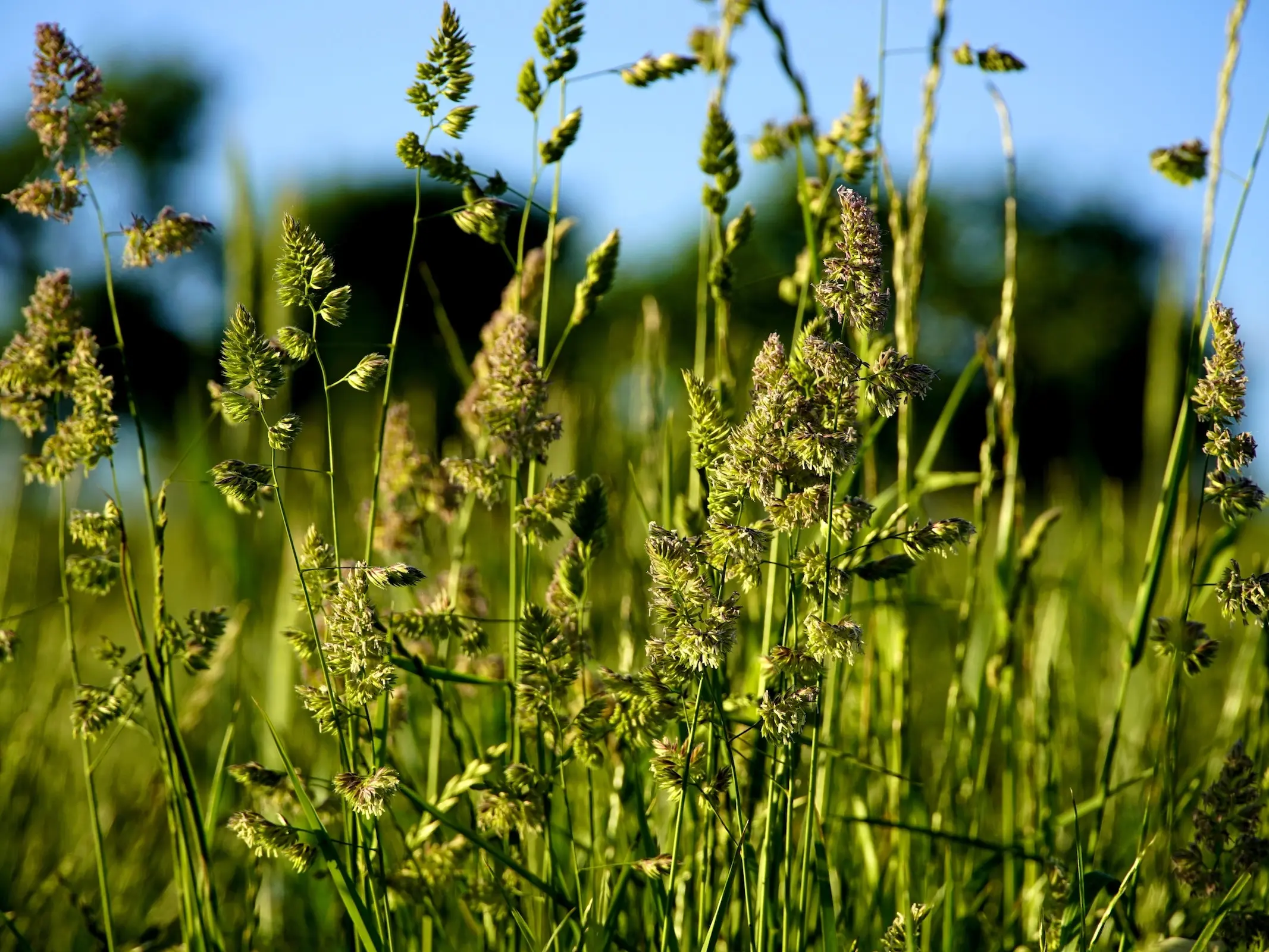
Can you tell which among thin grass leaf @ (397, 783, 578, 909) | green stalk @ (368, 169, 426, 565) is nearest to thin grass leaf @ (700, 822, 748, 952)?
thin grass leaf @ (397, 783, 578, 909)

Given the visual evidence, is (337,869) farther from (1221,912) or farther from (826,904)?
(1221,912)

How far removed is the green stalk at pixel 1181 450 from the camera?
1.13m

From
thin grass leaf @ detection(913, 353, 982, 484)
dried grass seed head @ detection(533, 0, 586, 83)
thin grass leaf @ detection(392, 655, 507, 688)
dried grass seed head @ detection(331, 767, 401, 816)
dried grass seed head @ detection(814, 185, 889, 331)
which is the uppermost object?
dried grass seed head @ detection(533, 0, 586, 83)

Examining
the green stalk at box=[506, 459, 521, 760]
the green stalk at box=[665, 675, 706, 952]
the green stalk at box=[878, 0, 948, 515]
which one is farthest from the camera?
the green stalk at box=[878, 0, 948, 515]

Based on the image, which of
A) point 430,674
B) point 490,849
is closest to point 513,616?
point 430,674

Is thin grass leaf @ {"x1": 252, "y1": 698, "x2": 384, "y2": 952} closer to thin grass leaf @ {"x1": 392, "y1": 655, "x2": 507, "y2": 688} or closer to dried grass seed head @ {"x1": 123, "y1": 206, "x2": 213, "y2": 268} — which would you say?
thin grass leaf @ {"x1": 392, "y1": 655, "x2": 507, "y2": 688}

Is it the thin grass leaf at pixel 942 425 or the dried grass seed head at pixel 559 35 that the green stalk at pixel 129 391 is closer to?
the dried grass seed head at pixel 559 35

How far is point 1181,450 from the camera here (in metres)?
1.16

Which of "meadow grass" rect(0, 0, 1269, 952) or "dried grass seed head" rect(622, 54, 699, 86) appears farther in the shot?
"dried grass seed head" rect(622, 54, 699, 86)

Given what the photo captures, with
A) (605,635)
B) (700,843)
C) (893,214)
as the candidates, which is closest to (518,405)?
(700,843)

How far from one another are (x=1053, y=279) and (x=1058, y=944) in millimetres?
27227

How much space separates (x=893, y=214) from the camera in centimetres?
139

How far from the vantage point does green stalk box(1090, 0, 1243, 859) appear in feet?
3.72

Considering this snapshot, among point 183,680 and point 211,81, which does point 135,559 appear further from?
point 211,81
